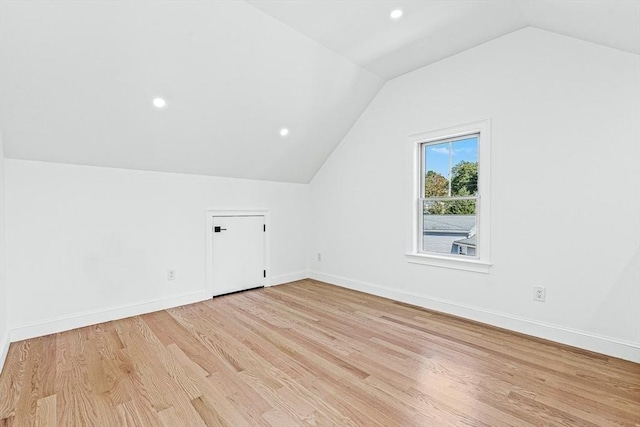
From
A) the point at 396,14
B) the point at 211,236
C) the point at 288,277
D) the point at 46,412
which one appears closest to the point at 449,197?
the point at 396,14

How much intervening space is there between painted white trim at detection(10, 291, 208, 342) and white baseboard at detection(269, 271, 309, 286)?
117cm

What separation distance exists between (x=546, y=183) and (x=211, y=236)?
11.7 ft

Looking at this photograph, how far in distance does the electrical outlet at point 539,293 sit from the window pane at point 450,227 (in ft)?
2.09

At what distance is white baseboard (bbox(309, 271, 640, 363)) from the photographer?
7.54ft

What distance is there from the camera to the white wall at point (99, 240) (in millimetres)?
2658

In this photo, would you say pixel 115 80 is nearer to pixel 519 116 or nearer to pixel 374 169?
pixel 374 169

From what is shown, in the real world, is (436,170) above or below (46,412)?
above

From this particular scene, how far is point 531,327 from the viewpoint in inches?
106

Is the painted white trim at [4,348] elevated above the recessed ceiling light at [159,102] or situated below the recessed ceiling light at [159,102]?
below

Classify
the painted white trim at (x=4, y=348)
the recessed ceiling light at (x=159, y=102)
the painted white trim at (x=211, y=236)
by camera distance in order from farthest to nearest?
the painted white trim at (x=211, y=236) < the recessed ceiling light at (x=159, y=102) < the painted white trim at (x=4, y=348)

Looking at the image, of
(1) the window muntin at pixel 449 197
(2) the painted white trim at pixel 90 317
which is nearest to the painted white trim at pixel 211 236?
(2) the painted white trim at pixel 90 317

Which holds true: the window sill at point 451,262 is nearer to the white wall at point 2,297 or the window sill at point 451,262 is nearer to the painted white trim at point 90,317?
the painted white trim at point 90,317

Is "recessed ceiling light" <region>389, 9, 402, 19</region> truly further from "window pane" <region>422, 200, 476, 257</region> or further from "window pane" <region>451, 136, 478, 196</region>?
"window pane" <region>422, 200, 476, 257</region>

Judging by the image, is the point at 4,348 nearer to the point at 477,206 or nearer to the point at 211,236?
the point at 211,236
